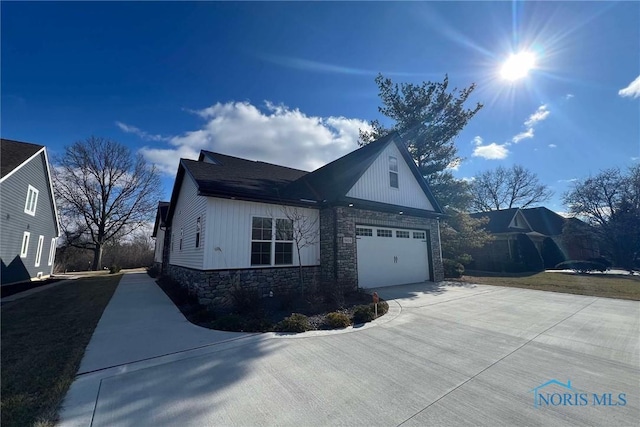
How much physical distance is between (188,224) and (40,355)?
7.59 meters

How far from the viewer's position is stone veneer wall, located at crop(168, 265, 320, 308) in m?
8.34

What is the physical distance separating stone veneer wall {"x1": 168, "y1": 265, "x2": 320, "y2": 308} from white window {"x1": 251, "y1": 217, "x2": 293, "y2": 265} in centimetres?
36

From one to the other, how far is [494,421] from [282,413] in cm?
233

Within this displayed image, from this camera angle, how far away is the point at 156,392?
337cm

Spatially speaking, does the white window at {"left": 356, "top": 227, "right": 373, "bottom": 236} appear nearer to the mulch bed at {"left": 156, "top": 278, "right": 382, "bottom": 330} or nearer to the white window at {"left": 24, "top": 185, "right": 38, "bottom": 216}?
the mulch bed at {"left": 156, "top": 278, "right": 382, "bottom": 330}

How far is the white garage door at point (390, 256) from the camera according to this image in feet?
37.2

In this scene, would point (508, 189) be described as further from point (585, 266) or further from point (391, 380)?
point (391, 380)

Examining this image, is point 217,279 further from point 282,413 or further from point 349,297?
point 282,413

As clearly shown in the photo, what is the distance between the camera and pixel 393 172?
1345 cm

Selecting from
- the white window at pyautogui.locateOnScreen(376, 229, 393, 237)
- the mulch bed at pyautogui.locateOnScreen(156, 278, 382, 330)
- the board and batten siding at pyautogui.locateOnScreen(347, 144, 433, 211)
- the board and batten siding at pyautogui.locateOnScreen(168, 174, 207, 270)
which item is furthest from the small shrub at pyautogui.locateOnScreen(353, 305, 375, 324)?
the white window at pyautogui.locateOnScreen(376, 229, 393, 237)

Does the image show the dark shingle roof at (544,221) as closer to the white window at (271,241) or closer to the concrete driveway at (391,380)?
the concrete driveway at (391,380)

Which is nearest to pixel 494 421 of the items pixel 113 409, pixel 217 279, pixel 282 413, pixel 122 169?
pixel 282 413

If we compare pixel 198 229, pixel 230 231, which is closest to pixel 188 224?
pixel 198 229

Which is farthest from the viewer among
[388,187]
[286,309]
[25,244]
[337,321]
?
[25,244]
